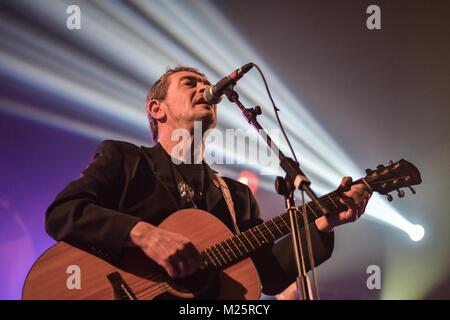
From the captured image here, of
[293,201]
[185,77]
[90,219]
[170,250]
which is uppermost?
[185,77]

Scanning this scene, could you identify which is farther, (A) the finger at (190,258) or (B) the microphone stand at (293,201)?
(A) the finger at (190,258)

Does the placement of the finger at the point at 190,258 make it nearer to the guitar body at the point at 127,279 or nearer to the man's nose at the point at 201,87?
the guitar body at the point at 127,279

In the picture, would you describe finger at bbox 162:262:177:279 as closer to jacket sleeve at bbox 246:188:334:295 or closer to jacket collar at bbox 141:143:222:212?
jacket collar at bbox 141:143:222:212

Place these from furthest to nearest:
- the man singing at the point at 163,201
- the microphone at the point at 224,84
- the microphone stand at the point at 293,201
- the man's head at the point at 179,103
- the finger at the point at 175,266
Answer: the man's head at the point at 179,103 < the microphone at the point at 224,84 < the man singing at the point at 163,201 < the finger at the point at 175,266 < the microphone stand at the point at 293,201

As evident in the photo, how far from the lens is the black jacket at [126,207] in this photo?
6.89 feet

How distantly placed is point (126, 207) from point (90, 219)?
30 centimetres

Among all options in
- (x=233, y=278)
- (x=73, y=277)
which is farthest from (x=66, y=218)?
(x=233, y=278)

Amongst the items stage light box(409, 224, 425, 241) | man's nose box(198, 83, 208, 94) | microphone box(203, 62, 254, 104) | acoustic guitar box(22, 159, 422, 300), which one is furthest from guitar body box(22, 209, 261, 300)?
stage light box(409, 224, 425, 241)

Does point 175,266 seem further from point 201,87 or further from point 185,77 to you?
point 185,77

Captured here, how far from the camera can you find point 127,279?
2033 mm

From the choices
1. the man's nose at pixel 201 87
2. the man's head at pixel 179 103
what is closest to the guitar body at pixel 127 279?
the man's head at pixel 179 103

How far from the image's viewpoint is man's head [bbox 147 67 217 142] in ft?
9.61

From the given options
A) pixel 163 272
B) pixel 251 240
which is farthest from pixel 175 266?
pixel 251 240
